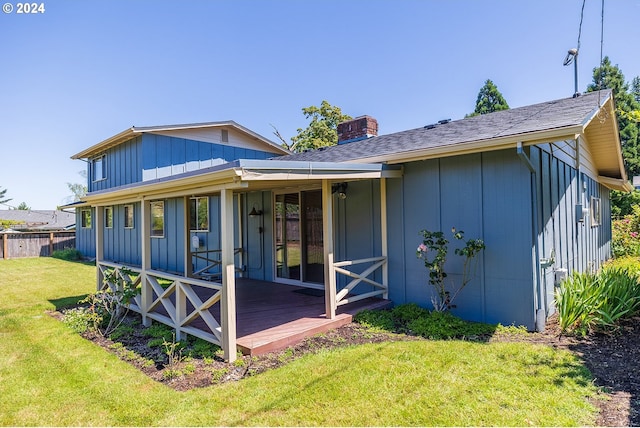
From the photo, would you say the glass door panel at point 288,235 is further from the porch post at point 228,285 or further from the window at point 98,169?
the window at point 98,169

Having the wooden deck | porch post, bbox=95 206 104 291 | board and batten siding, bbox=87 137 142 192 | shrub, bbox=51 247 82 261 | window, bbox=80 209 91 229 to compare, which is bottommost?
the wooden deck

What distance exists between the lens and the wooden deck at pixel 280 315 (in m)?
4.44

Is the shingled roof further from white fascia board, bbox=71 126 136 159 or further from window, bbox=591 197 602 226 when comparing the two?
white fascia board, bbox=71 126 136 159

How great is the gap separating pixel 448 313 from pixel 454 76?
994 centimetres

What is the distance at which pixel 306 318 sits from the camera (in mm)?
5297

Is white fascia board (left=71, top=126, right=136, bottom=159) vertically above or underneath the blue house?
above

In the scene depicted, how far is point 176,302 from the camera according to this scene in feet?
15.9

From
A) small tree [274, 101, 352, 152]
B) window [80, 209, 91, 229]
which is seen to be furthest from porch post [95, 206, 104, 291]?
small tree [274, 101, 352, 152]

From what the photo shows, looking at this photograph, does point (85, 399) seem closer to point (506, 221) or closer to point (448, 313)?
point (448, 313)

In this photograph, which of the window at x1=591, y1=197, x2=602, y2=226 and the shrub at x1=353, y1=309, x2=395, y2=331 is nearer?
the shrub at x1=353, y1=309, x2=395, y2=331

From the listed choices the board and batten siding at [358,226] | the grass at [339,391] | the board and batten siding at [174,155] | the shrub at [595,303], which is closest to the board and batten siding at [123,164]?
the board and batten siding at [174,155]

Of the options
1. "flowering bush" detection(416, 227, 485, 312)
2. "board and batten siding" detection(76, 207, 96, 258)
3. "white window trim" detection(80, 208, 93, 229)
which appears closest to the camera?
"flowering bush" detection(416, 227, 485, 312)

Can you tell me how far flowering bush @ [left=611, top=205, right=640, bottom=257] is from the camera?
1272 cm

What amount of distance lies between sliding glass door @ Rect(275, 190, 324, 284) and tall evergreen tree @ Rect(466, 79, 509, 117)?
24.5 m
